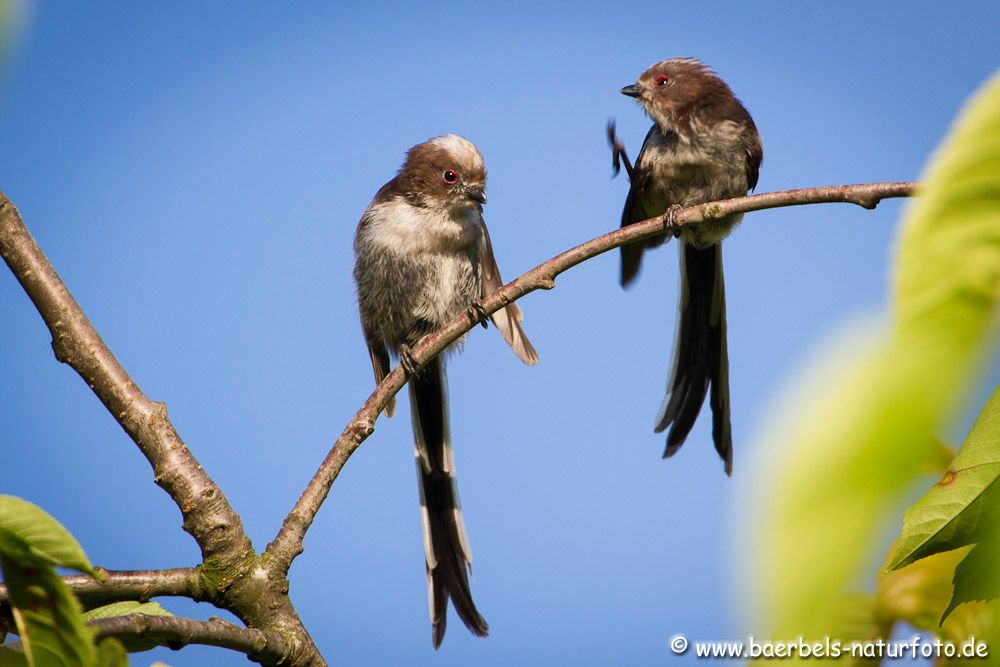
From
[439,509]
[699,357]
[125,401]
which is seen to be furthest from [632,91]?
[125,401]

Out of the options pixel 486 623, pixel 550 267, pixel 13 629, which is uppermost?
pixel 550 267

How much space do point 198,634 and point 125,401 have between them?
85 cm

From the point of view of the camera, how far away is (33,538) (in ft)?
3.64

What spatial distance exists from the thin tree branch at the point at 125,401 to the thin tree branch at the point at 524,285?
0.13m

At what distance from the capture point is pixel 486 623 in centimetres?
392

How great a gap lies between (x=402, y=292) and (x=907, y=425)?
4.92 m

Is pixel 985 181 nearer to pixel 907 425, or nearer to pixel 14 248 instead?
pixel 907 425

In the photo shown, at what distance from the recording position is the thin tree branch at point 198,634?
63.3 inches

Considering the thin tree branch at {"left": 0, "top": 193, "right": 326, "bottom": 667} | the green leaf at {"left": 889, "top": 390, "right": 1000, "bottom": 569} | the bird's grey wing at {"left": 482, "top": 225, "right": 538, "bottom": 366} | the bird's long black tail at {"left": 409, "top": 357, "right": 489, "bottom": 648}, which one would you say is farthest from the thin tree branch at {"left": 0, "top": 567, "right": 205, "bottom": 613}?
the bird's grey wing at {"left": 482, "top": 225, "right": 538, "bottom": 366}

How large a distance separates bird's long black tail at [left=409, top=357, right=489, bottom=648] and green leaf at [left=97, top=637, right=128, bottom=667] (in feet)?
9.08

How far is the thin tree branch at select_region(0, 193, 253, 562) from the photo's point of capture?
234 cm

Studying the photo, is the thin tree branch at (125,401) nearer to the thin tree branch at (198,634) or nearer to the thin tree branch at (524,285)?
A: the thin tree branch at (524,285)

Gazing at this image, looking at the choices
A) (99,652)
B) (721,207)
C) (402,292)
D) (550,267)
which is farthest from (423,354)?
(402,292)

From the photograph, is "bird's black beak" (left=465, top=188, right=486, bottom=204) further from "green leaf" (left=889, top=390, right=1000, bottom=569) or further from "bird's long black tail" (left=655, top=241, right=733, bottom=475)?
"green leaf" (left=889, top=390, right=1000, bottom=569)
